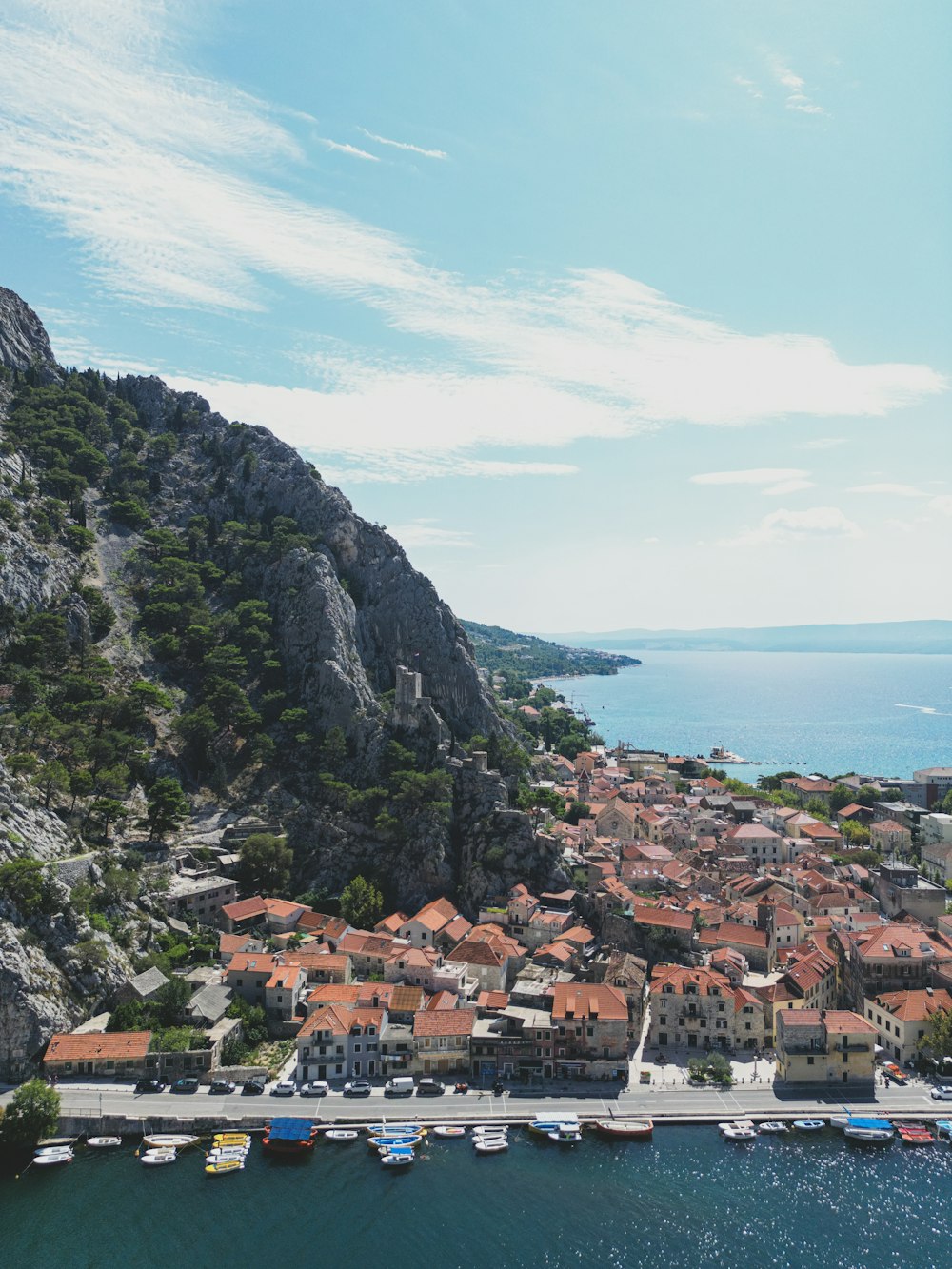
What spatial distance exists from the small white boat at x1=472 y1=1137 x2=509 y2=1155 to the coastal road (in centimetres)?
229

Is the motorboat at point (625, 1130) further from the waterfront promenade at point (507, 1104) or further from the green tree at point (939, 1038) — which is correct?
the green tree at point (939, 1038)

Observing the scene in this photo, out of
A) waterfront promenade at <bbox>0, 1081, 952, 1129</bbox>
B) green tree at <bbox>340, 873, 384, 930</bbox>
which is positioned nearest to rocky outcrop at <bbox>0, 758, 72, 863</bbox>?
waterfront promenade at <bbox>0, 1081, 952, 1129</bbox>

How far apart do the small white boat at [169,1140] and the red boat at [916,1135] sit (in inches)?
1362

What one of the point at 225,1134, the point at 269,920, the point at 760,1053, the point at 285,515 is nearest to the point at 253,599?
the point at 285,515

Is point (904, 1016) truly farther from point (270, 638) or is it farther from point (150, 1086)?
point (270, 638)

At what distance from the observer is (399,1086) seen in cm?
4450

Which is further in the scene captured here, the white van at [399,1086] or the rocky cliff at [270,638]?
the rocky cliff at [270,638]

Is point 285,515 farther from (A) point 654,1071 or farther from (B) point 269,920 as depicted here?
(A) point 654,1071

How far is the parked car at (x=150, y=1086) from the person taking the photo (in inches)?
1720

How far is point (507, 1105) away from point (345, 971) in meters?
15.3

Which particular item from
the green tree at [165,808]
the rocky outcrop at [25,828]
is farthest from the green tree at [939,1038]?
the rocky outcrop at [25,828]

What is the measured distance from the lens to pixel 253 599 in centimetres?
9075

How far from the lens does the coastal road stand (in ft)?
137

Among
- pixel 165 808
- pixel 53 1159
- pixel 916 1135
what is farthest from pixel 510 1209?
pixel 165 808
